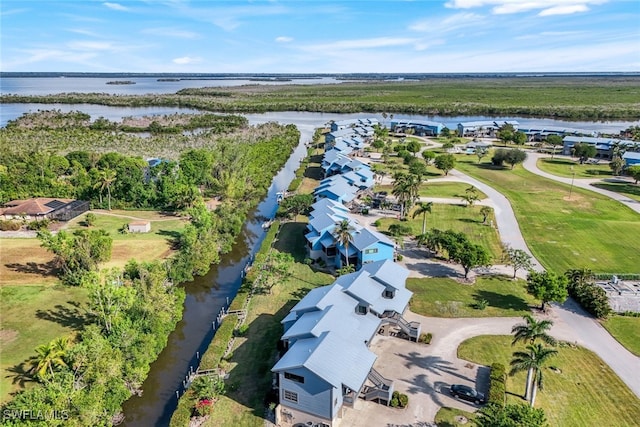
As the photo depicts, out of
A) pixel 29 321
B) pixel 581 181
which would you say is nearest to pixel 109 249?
pixel 29 321

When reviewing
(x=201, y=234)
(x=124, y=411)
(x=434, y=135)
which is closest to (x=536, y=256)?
(x=201, y=234)

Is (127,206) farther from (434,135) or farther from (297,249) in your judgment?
(434,135)

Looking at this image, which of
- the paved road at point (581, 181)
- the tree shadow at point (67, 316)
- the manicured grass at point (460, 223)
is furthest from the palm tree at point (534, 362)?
the paved road at point (581, 181)

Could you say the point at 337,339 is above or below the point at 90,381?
above

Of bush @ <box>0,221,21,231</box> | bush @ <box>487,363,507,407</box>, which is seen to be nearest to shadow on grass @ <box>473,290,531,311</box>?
bush @ <box>487,363,507,407</box>

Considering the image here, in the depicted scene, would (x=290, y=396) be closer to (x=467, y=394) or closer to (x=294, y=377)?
(x=294, y=377)
